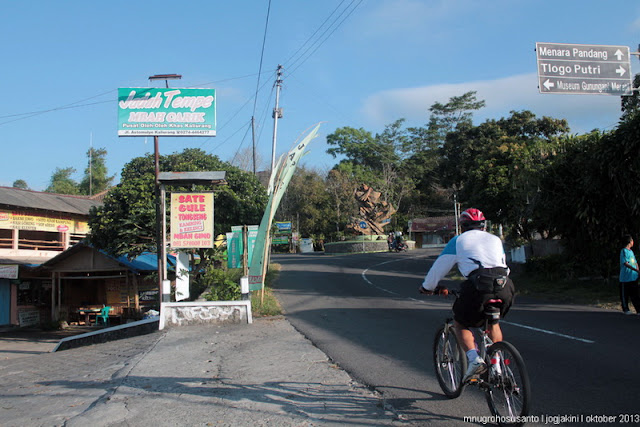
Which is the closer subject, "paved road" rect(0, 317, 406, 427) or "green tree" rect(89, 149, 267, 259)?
"paved road" rect(0, 317, 406, 427)

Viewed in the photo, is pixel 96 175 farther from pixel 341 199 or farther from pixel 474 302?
pixel 474 302

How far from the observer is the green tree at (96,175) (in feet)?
211

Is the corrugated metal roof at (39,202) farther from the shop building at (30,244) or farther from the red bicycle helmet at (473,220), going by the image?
the red bicycle helmet at (473,220)

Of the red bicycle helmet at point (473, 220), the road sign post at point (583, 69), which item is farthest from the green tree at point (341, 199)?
the red bicycle helmet at point (473, 220)

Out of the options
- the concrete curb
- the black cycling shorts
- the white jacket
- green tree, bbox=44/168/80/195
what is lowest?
the concrete curb

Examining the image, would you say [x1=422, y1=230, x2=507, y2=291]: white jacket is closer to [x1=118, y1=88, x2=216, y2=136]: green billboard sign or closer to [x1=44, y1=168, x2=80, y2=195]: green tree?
[x1=118, y1=88, x2=216, y2=136]: green billboard sign

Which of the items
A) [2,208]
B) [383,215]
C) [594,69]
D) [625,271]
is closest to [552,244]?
[594,69]

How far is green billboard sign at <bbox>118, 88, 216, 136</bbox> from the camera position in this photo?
43.4 ft

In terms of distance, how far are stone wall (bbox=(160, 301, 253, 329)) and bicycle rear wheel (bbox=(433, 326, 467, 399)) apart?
648 centimetres

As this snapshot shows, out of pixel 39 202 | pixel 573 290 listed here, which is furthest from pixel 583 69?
pixel 39 202

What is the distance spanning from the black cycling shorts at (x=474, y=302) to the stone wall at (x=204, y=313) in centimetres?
720

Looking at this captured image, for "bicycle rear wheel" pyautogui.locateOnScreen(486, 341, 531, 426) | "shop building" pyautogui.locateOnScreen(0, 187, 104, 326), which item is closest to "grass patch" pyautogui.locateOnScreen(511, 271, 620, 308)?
"bicycle rear wheel" pyautogui.locateOnScreen(486, 341, 531, 426)

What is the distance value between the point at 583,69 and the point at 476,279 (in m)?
11.5

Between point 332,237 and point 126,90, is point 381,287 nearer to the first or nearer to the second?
point 126,90
